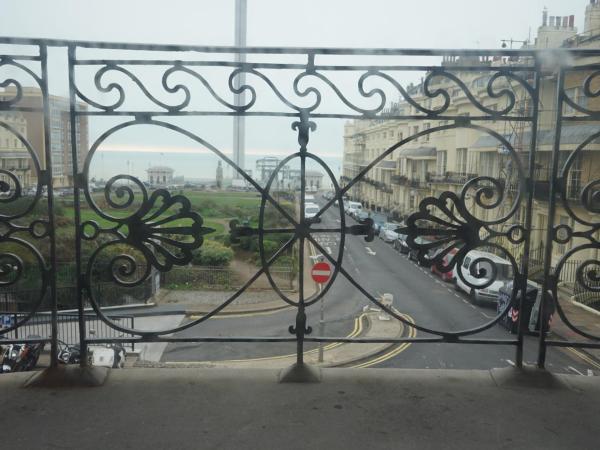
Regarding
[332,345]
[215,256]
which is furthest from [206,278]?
[332,345]

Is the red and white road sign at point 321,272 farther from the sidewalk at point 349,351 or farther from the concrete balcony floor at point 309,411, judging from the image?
the sidewalk at point 349,351

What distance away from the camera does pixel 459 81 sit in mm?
Result: 1737

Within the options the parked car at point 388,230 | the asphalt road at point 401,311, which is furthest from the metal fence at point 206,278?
the parked car at point 388,230

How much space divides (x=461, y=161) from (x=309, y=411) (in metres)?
2.28

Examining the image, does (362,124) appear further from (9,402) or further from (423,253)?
(9,402)

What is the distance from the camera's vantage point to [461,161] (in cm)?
333

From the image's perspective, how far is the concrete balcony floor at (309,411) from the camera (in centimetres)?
140

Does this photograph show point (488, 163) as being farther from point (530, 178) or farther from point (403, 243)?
point (530, 178)

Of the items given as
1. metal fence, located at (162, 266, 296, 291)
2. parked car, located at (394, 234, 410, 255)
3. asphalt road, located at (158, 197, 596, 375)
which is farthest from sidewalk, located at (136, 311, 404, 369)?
parked car, located at (394, 234, 410, 255)

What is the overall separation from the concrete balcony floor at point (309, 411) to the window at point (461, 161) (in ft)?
5.55

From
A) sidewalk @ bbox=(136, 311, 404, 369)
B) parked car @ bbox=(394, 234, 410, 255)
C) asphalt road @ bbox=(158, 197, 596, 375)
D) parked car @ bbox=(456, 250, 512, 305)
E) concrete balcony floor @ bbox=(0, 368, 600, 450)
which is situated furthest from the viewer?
asphalt road @ bbox=(158, 197, 596, 375)

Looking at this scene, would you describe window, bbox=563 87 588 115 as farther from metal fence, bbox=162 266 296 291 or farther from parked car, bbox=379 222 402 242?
metal fence, bbox=162 266 296 291

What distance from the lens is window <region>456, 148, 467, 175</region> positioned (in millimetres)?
3213

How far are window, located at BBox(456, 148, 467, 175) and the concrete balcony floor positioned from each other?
1692 mm
